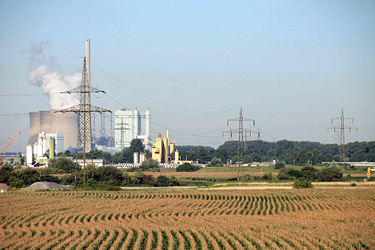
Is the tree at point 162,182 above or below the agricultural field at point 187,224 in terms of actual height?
below

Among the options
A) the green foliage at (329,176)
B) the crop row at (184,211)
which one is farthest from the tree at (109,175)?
the green foliage at (329,176)

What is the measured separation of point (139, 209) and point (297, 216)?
1459 centimetres

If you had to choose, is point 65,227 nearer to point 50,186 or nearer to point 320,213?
point 320,213

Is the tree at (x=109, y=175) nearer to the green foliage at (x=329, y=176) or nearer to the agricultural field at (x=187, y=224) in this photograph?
the agricultural field at (x=187, y=224)

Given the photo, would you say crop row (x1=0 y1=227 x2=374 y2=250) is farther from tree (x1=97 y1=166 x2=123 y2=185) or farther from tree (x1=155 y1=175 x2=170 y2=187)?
tree (x1=155 y1=175 x2=170 y2=187)

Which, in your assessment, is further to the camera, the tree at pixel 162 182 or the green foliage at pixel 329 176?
the green foliage at pixel 329 176

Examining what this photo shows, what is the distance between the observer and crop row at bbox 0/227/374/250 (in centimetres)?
2717

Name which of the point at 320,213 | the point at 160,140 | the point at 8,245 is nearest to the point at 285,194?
the point at 320,213

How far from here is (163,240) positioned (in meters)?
29.8

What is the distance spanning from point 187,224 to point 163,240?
621cm

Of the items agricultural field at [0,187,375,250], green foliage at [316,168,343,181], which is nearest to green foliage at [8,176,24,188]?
agricultural field at [0,187,375,250]

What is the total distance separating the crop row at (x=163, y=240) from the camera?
27.2 metres

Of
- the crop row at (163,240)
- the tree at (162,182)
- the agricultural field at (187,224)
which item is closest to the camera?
the crop row at (163,240)

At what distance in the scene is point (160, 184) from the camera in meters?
90.9
